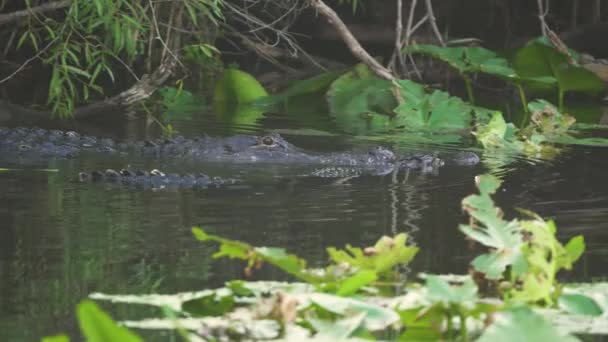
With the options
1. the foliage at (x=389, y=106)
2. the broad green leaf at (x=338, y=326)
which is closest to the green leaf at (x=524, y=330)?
the broad green leaf at (x=338, y=326)

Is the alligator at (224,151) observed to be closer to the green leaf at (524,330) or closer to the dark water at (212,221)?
the dark water at (212,221)

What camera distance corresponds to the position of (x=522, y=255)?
3.00 meters

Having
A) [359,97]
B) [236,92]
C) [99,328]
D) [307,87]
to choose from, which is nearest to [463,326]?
[99,328]

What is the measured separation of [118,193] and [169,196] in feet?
0.83

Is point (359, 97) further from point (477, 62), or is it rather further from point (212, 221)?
point (212, 221)

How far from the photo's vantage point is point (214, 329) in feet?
8.79

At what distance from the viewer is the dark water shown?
3400 millimetres

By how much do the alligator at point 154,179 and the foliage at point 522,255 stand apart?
2.65 m

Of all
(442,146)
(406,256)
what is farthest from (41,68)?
(406,256)

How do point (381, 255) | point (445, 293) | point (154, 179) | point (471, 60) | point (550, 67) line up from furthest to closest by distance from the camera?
point (550, 67)
point (471, 60)
point (154, 179)
point (381, 255)
point (445, 293)

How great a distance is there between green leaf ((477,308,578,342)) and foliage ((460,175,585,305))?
1.86 feet

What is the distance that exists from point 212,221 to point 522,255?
181 cm

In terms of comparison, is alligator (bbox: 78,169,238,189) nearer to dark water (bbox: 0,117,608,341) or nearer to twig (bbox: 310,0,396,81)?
dark water (bbox: 0,117,608,341)

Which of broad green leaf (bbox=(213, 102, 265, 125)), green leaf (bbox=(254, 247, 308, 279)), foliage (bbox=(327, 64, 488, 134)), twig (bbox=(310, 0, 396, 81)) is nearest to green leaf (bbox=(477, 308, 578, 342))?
green leaf (bbox=(254, 247, 308, 279))
